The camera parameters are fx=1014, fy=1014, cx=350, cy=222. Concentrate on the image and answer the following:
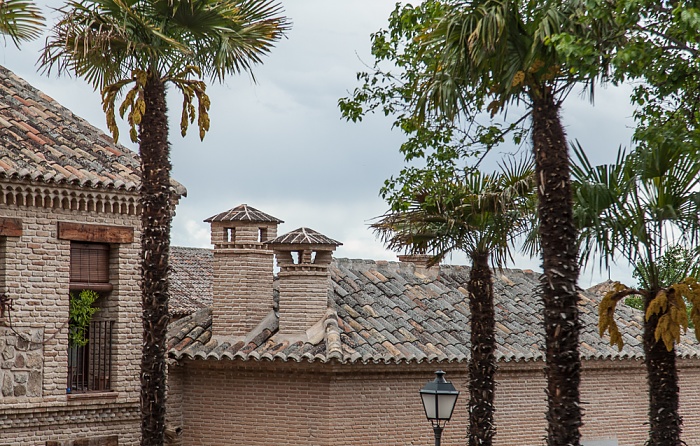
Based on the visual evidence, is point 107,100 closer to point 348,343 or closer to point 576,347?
point 348,343

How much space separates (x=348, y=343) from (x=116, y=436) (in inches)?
166

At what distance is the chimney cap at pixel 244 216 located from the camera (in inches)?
723

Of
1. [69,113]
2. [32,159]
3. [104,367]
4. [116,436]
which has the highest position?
[69,113]

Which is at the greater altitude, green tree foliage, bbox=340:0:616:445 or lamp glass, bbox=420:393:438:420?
green tree foliage, bbox=340:0:616:445

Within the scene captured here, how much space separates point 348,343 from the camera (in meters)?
17.2

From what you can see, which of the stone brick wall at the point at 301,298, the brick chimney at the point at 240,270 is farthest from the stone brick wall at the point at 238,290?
the stone brick wall at the point at 301,298

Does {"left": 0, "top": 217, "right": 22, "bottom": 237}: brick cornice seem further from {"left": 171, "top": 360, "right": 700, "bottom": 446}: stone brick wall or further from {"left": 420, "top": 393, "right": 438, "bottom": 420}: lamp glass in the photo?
{"left": 420, "top": 393, "right": 438, "bottom": 420}: lamp glass

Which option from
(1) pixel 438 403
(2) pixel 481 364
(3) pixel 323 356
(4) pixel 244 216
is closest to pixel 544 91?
(1) pixel 438 403

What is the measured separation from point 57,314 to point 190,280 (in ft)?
41.1

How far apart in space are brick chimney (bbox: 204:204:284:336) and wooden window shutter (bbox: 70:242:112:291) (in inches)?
83.2

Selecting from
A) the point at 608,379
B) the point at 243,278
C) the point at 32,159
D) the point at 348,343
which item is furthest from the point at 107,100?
the point at 608,379

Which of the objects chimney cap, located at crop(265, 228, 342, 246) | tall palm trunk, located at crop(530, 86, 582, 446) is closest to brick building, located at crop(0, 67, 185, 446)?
chimney cap, located at crop(265, 228, 342, 246)

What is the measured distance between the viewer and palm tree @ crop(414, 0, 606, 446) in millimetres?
10719

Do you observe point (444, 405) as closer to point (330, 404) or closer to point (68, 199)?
point (330, 404)
